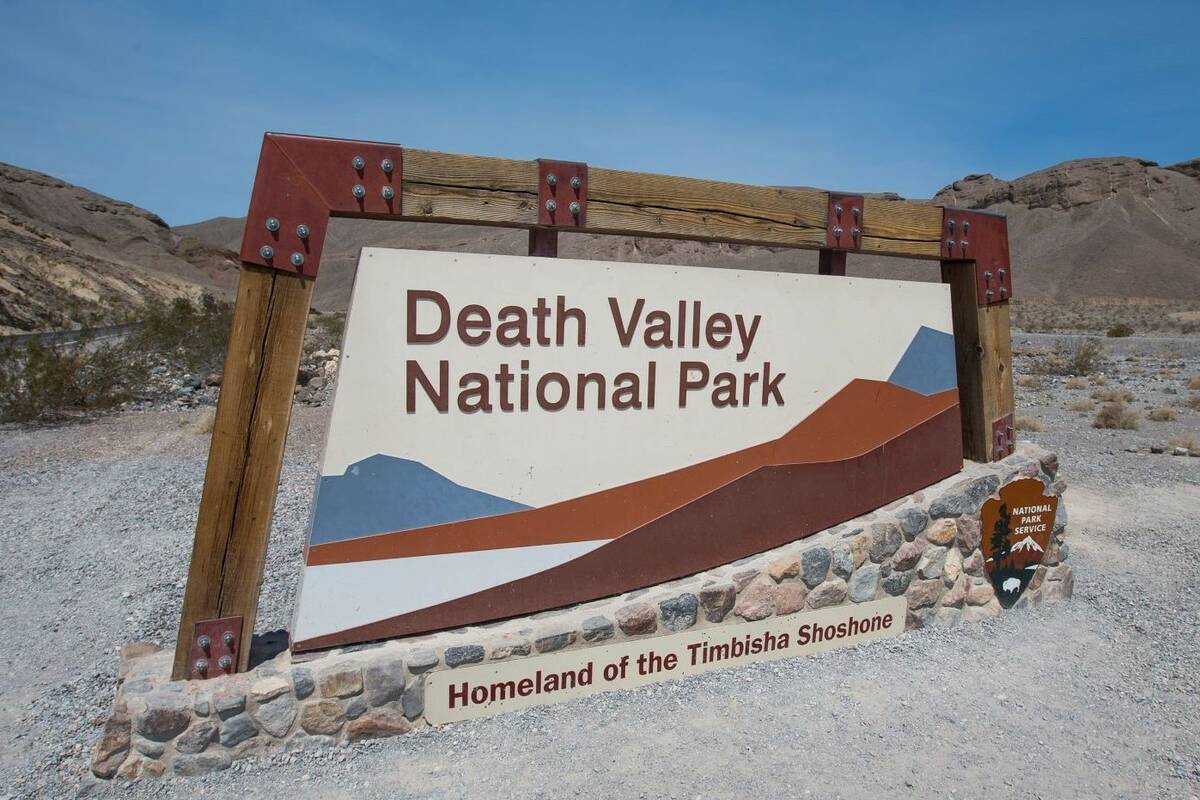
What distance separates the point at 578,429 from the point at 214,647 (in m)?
1.79

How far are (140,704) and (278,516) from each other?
4.04 m

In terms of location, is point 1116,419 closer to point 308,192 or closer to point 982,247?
point 982,247

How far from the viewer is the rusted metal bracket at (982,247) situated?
15.8 ft

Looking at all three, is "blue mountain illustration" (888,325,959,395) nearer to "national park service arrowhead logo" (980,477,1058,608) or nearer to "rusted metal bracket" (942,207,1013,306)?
"rusted metal bracket" (942,207,1013,306)

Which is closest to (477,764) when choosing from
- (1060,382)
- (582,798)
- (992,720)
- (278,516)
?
(582,798)

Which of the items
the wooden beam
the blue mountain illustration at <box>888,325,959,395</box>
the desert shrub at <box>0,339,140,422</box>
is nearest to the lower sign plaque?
the blue mountain illustration at <box>888,325,959,395</box>

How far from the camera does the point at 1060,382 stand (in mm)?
18781

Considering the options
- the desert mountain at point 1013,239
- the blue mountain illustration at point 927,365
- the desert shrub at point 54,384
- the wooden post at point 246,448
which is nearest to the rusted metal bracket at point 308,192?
the wooden post at point 246,448

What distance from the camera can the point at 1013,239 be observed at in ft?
314

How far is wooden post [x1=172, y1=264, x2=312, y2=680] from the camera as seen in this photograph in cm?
315

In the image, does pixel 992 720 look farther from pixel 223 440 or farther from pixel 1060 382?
pixel 1060 382

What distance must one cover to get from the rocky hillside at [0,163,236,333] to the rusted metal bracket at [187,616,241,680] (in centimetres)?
2694

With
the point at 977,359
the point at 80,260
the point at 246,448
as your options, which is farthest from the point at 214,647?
the point at 80,260

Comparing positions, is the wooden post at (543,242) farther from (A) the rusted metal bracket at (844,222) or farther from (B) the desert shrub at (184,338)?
(B) the desert shrub at (184,338)
